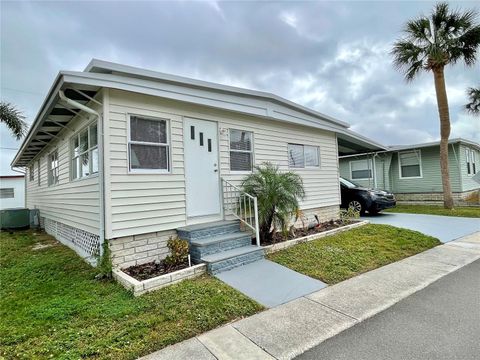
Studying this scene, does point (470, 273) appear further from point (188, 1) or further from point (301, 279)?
point (188, 1)

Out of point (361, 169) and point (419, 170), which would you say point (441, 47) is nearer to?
point (419, 170)

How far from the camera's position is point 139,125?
512 centimetres

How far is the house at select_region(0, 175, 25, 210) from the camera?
2064 centimetres

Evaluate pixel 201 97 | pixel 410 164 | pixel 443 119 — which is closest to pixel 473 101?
pixel 410 164

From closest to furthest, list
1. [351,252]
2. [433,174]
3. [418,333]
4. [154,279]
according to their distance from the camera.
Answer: [418,333] < [154,279] < [351,252] < [433,174]

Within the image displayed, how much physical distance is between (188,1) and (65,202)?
692cm

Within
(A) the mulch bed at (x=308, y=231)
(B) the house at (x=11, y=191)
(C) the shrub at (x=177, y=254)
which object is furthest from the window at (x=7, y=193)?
(A) the mulch bed at (x=308, y=231)

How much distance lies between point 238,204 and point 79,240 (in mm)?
3812

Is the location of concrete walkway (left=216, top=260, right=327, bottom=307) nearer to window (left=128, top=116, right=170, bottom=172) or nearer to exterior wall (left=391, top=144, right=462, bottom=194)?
window (left=128, top=116, right=170, bottom=172)

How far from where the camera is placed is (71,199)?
6.78 metres

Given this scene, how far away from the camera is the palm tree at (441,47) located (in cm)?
1091

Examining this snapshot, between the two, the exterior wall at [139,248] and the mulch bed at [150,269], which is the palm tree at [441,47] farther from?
the mulch bed at [150,269]

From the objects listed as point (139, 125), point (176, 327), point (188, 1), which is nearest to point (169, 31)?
point (188, 1)

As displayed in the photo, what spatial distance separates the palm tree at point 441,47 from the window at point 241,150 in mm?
9251
